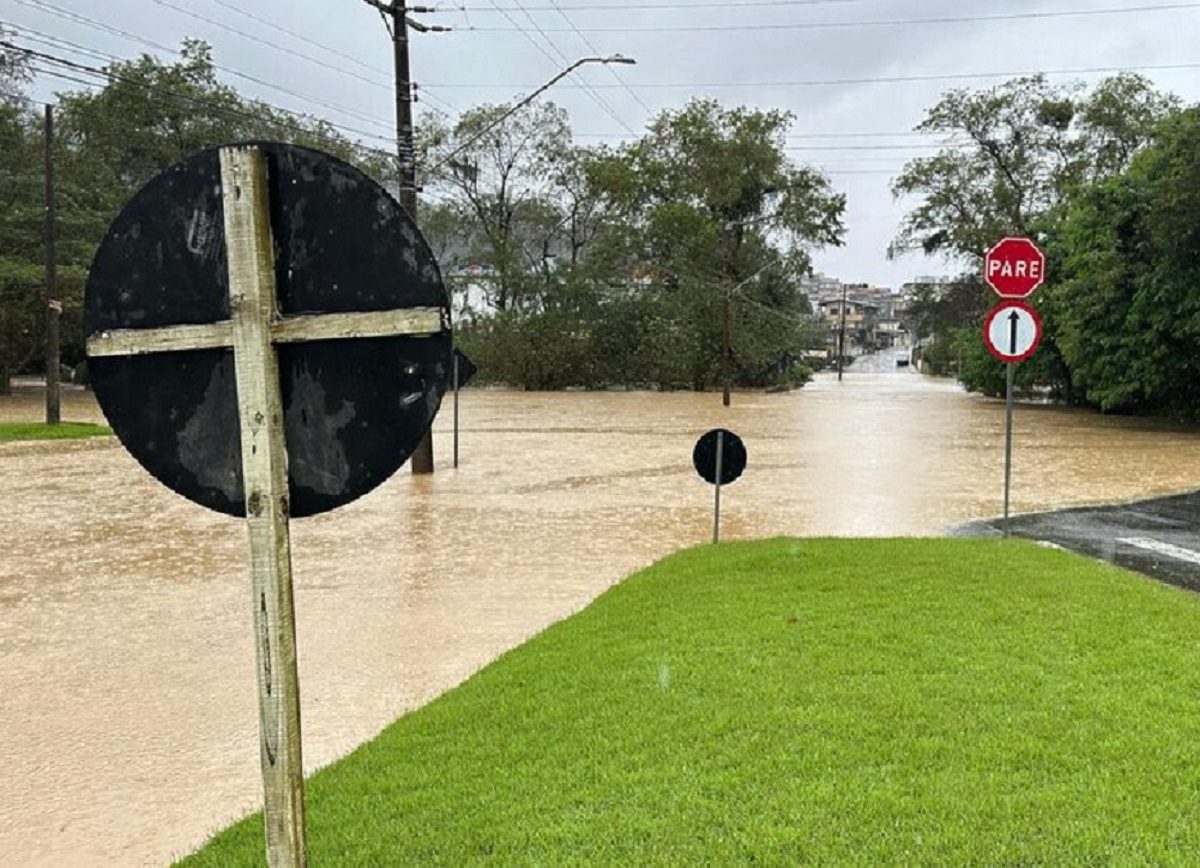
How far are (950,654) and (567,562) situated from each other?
6.09 meters

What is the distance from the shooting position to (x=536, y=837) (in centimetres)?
319

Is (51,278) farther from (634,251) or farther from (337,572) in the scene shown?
(634,251)

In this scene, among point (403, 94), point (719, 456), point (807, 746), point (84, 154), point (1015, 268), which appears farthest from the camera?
point (84, 154)

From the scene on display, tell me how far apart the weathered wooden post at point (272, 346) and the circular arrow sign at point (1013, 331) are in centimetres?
882

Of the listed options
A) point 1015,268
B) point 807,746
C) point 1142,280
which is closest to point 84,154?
point 1142,280

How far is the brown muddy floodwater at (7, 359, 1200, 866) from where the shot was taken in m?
5.20

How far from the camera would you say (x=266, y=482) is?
221cm

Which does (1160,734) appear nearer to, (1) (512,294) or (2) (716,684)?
(2) (716,684)

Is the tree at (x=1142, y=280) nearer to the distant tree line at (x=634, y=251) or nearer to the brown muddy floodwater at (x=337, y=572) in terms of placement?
the brown muddy floodwater at (x=337, y=572)

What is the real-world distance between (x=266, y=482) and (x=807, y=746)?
2.41m

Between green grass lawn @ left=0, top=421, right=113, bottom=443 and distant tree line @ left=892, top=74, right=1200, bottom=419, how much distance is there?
25939 millimetres

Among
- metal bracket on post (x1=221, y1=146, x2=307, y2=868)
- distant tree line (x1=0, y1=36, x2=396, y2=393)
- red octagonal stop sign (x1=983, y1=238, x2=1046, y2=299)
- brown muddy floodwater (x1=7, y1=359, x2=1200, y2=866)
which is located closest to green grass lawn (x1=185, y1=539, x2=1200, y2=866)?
metal bracket on post (x1=221, y1=146, x2=307, y2=868)

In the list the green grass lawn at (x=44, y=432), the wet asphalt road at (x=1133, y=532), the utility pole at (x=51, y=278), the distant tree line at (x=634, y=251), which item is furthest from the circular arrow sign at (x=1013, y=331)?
the distant tree line at (x=634, y=251)

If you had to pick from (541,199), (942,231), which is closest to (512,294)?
(541,199)
